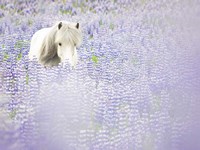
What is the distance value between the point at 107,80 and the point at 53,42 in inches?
16.2

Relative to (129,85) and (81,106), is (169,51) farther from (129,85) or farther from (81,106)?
(81,106)

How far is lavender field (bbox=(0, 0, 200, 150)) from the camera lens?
2832 mm

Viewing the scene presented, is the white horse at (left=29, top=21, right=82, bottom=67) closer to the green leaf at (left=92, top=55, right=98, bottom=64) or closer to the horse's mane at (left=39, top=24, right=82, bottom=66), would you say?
the horse's mane at (left=39, top=24, right=82, bottom=66)

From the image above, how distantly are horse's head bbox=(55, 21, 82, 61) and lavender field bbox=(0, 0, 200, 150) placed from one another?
8 centimetres

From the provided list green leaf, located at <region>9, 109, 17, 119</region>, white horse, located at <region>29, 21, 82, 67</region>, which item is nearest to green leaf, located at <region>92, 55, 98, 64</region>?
white horse, located at <region>29, 21, 82, 67</region>

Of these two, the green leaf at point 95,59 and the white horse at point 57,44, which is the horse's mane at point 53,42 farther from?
the green leaf at point 95,59

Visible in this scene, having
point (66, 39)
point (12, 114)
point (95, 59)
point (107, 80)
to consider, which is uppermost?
point (66, 39)

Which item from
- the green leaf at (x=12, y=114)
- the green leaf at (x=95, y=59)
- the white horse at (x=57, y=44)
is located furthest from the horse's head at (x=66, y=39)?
the green leaf at (x=12, y=114)

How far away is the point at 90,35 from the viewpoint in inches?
118

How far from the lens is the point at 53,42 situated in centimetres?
286

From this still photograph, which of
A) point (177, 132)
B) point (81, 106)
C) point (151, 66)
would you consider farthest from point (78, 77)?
point (177, 132)

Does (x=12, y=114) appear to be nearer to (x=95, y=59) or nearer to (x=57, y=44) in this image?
Result: (x=57, y=44)

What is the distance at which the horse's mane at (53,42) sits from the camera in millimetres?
2830

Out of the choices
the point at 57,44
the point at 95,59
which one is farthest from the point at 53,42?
the point at 95,59
